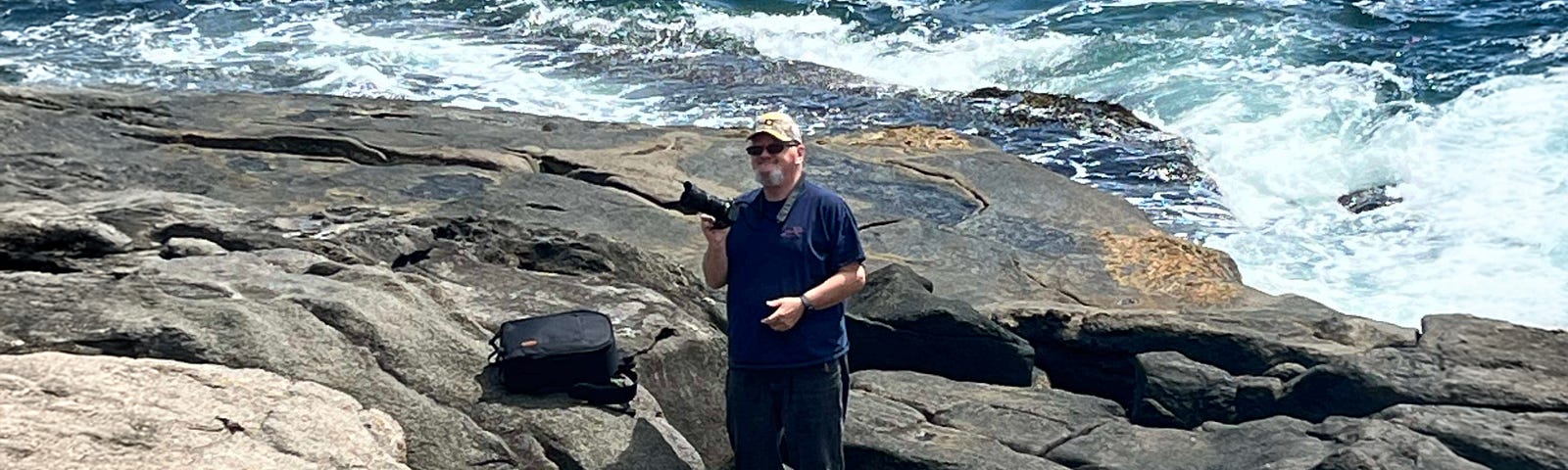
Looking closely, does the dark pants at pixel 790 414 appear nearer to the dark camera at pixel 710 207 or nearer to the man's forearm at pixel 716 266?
the man's forearm at pixel 716 266

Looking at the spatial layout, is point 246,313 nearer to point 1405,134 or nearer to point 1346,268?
point 1346,268

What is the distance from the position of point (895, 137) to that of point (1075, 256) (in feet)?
9.17

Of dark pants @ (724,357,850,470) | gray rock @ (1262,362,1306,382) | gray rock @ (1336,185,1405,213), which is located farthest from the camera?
gray rock @ (1336,185,1405,213)

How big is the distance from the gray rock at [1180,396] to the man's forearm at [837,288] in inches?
85.2

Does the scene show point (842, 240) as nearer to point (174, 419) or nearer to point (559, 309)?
point (559, 309)

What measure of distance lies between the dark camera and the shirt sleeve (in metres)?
0.29

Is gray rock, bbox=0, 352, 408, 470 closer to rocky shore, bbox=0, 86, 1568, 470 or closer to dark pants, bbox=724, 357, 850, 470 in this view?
rocky shore, bbox=0, 86, 1568, 470

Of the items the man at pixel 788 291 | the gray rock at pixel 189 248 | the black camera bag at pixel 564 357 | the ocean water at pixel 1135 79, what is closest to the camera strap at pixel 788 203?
the man at pixel 788 291

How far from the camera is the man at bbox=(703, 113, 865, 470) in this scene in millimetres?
4984

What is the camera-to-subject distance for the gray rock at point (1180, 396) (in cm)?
673

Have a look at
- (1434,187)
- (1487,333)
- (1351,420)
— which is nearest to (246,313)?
(1351,420)

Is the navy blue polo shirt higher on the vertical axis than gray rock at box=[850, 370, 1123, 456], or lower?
higher

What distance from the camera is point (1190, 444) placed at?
20.6 ft

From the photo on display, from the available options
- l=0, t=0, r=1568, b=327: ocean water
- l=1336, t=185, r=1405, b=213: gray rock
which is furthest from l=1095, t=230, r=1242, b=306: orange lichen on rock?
l=1336, t=185, r=1405, b=213: gray rock
